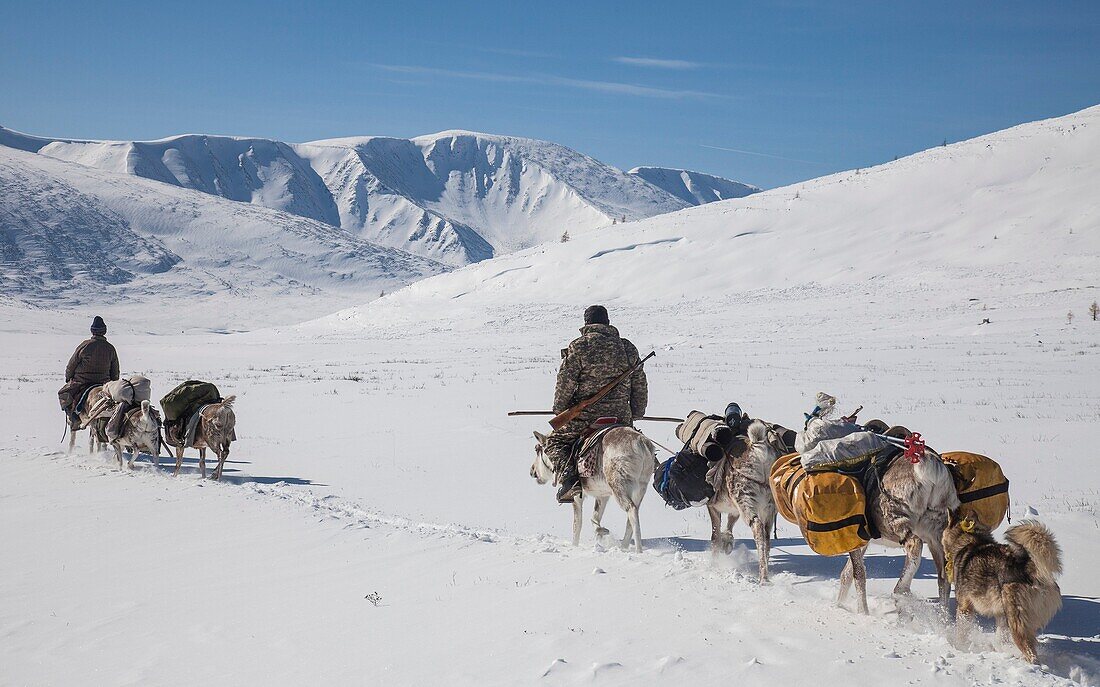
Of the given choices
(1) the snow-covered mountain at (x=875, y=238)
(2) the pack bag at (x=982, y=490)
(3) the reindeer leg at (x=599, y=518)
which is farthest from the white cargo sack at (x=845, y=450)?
(1) the snow-covered mountain at (x=875, y=238)

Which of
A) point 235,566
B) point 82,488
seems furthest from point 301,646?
point 82,488

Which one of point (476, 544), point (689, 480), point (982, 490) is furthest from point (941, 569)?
point (476, 544)

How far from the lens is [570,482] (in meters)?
8.66

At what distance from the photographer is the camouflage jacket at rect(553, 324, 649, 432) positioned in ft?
28.5

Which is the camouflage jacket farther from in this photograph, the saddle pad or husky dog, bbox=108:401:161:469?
husky dog, bbox=108:401:161:469

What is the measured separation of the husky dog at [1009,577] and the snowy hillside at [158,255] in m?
128

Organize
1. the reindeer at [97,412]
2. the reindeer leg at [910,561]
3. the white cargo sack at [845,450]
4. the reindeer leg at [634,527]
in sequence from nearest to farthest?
1. the reindeer leg at [910,561]
2. the white cargo sack at [845,450]
3. the reindeer leg at [634,527]
4. the reindeer at [97,412]

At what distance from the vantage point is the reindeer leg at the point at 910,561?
5539 mm

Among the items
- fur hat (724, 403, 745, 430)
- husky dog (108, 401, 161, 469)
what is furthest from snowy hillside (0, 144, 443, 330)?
fur hat (724, 403, 745, 430)

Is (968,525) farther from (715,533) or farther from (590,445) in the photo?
(590,445)

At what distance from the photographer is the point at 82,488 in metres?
12.1

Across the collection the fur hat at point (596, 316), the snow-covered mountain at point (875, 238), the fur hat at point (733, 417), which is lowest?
the fur hat at point (733, 417)

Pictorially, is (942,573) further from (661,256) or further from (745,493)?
(661,256)

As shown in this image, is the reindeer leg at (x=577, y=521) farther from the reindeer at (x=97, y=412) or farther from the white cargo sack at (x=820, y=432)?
the reindeer at (x=97, y=412)
